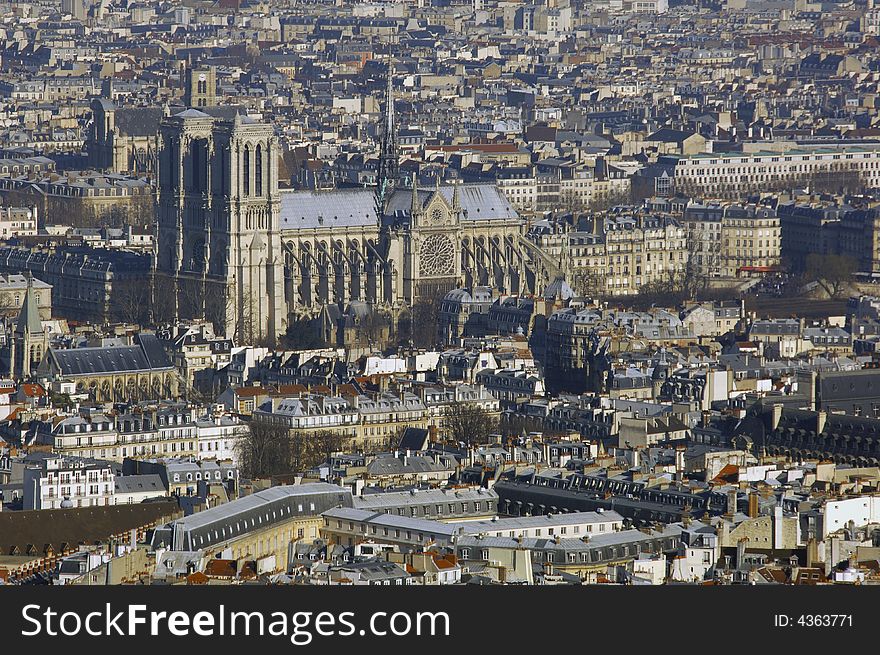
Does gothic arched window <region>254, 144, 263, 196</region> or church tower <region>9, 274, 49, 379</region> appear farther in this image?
gothic arched window <region>254, 144, 263, 196</region>

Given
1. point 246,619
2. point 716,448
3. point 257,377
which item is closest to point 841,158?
point 257,377

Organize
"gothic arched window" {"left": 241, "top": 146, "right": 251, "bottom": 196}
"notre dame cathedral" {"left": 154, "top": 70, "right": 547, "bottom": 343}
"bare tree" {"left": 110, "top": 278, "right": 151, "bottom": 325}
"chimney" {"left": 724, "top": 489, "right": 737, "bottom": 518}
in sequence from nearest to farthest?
"chimney" {"left": 724, "top": 489, "right": 737, "bottom": 518}, "bare tree" {"left": 110, "top": 278, "right": 151, "bottom": 325}, "notre dame cathedral" {"left": 154, "top": 70, "right": 547, "bottom": 343}, "gothic arched window" {"left": 241, "top": 146, "right": 251, "bottom": 196}

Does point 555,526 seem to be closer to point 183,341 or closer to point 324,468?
point 324,468

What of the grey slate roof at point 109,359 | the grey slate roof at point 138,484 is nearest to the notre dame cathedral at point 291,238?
the grey slate roof at point 109,359

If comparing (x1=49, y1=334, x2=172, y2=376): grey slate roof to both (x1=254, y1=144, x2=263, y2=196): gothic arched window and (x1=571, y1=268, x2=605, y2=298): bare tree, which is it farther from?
(x1=571, y1=268, x2=605, y2=298): bare tree

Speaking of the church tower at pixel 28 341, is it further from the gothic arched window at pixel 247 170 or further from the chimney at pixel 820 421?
the chimney at pixel 820 421

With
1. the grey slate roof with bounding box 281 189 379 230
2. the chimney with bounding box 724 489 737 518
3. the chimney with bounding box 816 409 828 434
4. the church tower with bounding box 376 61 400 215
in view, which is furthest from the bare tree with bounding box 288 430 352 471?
the church tower with bounding box 376 61 400 215

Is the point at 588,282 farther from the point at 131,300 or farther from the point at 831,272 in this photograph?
the point at 131,300

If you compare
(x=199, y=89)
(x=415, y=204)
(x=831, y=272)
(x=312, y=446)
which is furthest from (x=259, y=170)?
(x=199, y=89)
